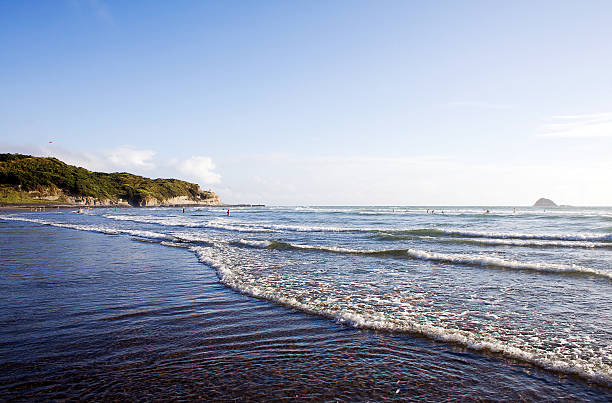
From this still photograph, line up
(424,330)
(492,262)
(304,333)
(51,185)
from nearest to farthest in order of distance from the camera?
(304,333)
(424,330)
(492,262)
(51,185)

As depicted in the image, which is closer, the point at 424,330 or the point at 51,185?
the point at 424,330

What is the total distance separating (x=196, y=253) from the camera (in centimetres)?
1714

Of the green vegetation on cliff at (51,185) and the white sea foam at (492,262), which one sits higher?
the green vegetation on cliff at (51,185)

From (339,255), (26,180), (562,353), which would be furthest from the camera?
(26,180)

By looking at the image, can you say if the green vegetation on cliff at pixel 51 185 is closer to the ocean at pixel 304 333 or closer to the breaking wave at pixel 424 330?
the ocean at pixel 304 333

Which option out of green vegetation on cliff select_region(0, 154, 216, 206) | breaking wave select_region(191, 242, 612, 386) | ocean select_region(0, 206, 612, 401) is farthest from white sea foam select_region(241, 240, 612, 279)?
green vegetation on cliff select_region(0, 154, 216, 206)

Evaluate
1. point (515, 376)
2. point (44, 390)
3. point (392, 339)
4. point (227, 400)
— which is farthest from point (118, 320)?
point (515, 376)

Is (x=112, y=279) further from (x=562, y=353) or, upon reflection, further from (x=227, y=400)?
(x=562, y=353)

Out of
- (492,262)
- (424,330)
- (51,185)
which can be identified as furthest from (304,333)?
(51,185)

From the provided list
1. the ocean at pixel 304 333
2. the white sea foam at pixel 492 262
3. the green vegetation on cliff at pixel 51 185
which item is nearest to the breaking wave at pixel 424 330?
the ocean at pixel 304 333

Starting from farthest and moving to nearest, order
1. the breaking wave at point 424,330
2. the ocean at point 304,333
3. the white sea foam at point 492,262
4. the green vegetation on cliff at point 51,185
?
1. the green vegetation on cliff at point 51,185
2. the white sea foam at point 492,262
3. the breaking wave at point 424,330
4. the ocean at point 304,333

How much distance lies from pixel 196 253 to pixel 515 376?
14.6m

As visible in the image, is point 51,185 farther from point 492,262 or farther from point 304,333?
point 304,333

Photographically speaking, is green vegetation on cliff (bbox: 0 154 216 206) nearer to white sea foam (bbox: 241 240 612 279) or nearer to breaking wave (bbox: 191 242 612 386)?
white sea foam (bbox: 241 240 612 279)
